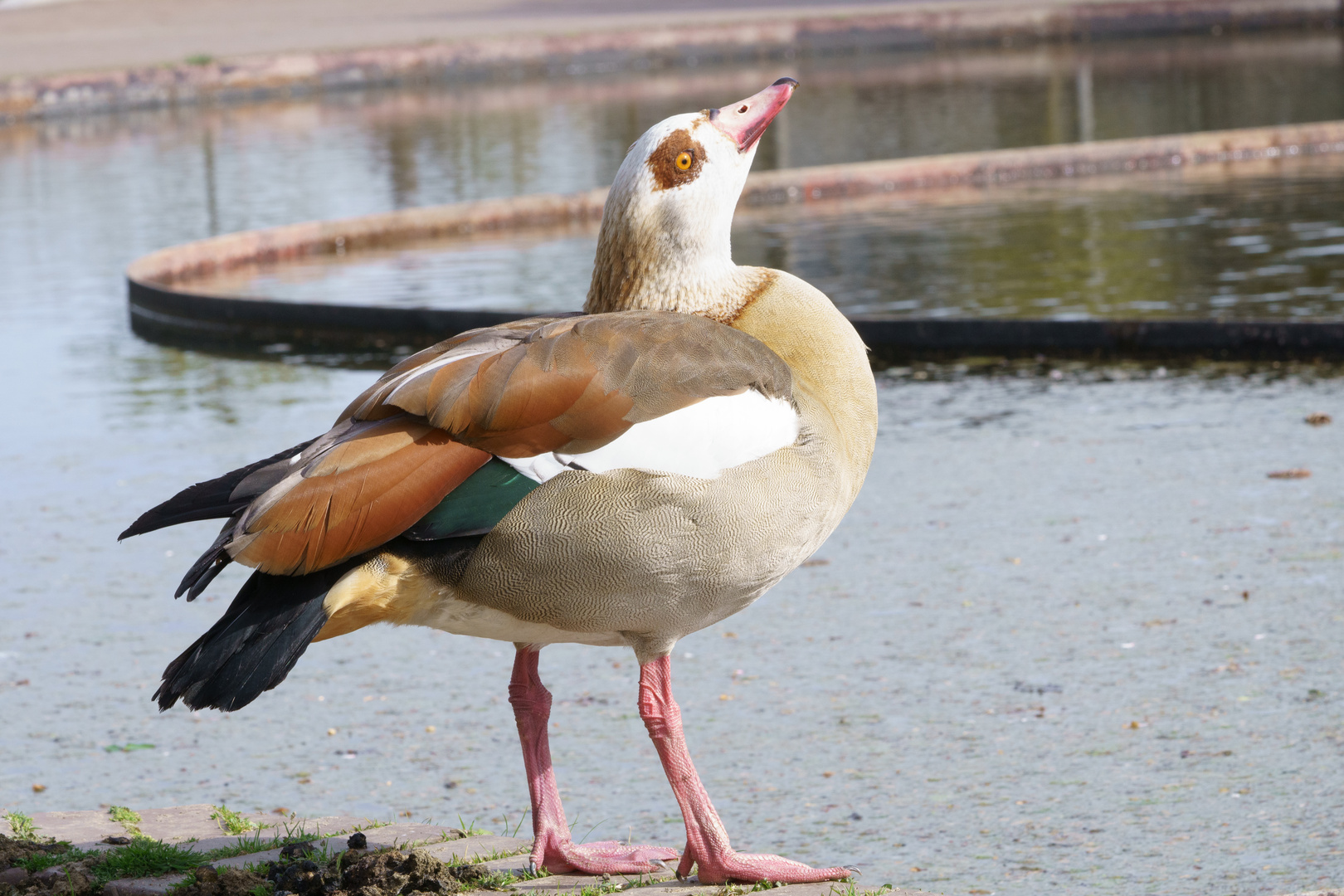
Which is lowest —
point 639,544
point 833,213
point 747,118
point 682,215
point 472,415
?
point 833,213

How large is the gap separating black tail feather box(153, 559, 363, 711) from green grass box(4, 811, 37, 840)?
38.4 inches

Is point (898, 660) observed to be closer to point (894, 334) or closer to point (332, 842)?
point (332, 842)

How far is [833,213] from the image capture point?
579 inches

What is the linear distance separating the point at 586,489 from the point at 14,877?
1.38 metres

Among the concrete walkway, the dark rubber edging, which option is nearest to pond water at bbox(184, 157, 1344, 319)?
the dark rubber edging

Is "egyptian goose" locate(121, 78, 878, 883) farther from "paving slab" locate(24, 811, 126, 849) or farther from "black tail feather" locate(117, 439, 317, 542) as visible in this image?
"paving slab" locate(24, 811, 126, 849)

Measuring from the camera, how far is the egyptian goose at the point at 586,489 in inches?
109

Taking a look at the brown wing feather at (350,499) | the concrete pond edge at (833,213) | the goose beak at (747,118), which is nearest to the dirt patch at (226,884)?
the brown wing feather at (350,499)

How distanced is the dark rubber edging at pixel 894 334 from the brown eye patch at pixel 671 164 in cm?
555

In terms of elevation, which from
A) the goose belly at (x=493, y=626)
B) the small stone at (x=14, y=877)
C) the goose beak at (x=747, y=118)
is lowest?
the small stone at (x=14, y=877)

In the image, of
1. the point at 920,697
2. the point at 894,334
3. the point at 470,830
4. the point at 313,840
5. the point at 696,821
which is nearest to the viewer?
the point at 696,821

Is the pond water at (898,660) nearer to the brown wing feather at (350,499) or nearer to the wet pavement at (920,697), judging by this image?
the wet pavement at (920,697)

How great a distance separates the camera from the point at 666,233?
3.24 m

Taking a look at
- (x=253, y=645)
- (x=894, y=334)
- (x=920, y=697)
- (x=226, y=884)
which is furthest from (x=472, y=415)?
(x=894, y=334)
